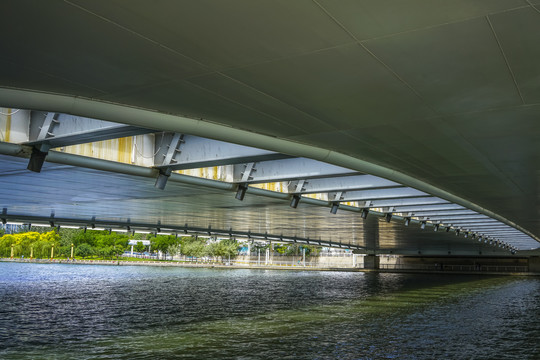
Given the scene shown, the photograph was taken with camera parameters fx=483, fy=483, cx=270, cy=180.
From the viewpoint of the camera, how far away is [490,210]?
30234 millimetres

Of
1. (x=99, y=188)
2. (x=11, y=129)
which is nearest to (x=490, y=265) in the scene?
(x=99, y=188)

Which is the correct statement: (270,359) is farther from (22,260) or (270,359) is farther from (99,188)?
(22,260)

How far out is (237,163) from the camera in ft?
63.1

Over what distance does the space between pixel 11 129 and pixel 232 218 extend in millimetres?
27635

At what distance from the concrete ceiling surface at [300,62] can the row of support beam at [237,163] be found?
535 centimetres

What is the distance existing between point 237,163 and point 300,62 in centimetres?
1139

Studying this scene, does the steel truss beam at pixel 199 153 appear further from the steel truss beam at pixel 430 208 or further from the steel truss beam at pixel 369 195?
the steel truss beam at pixel 430 208

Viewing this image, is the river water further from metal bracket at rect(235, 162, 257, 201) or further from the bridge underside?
the bridge underside

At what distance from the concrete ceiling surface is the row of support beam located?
5.35 meters

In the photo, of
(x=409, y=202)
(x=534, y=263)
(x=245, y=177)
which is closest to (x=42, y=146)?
(x=245, y=177)

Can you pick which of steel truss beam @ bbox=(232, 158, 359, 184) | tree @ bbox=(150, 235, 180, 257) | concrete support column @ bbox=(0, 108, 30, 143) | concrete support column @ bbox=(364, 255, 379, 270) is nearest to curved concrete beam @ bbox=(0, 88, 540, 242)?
steel truss beam @ bbox=(232, 158, 359, 184)

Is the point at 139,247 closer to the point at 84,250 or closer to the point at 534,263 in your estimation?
the point at 84,250

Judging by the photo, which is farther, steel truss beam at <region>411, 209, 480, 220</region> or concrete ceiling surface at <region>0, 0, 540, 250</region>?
steel truss beam at <region>411, 209, 480, 220</region>

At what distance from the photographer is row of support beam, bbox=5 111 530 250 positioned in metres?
→ 15.3
